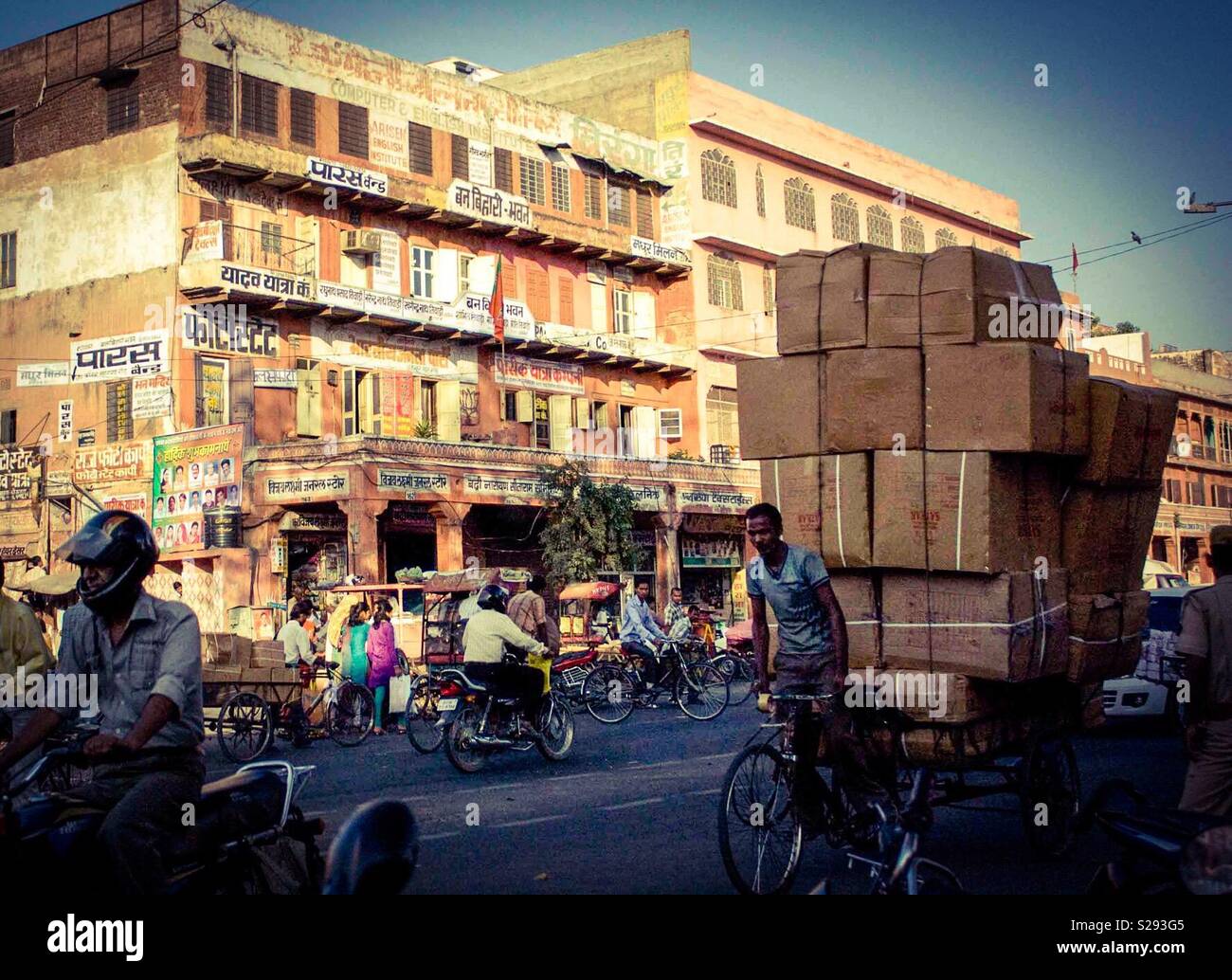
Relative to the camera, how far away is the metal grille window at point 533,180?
39.8 meters

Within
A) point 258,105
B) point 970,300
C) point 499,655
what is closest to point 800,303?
point 970,300

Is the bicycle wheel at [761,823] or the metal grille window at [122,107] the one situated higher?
the metal grille window at [122,107]

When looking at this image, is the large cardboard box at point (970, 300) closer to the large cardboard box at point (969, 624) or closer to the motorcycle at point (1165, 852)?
the large cardboard box at point (969, 624)

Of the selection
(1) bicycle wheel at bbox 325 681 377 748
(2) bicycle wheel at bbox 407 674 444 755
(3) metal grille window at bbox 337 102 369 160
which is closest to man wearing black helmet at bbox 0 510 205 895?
(2) bicycle wheel at bbox 407 674 444 755

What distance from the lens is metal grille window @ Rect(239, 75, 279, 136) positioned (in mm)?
33125

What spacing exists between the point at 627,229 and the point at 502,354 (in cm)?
694

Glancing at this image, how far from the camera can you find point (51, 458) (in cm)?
3419

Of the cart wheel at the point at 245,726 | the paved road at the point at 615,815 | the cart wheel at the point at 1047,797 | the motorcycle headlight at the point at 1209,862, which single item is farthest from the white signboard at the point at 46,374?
the motorcycle headlight at the point at 1209,862

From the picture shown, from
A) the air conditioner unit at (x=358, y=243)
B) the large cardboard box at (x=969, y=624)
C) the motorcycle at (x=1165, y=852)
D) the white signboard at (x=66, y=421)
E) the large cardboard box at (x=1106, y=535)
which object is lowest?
the motorcycle at (x=1165, y=852)

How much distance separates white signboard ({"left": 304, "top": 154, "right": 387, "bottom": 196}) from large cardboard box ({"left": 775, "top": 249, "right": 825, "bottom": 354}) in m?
26.2

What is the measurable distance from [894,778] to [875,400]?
214 cm

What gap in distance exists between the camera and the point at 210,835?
4863mm

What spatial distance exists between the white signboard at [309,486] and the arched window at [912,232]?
97.3 ft
